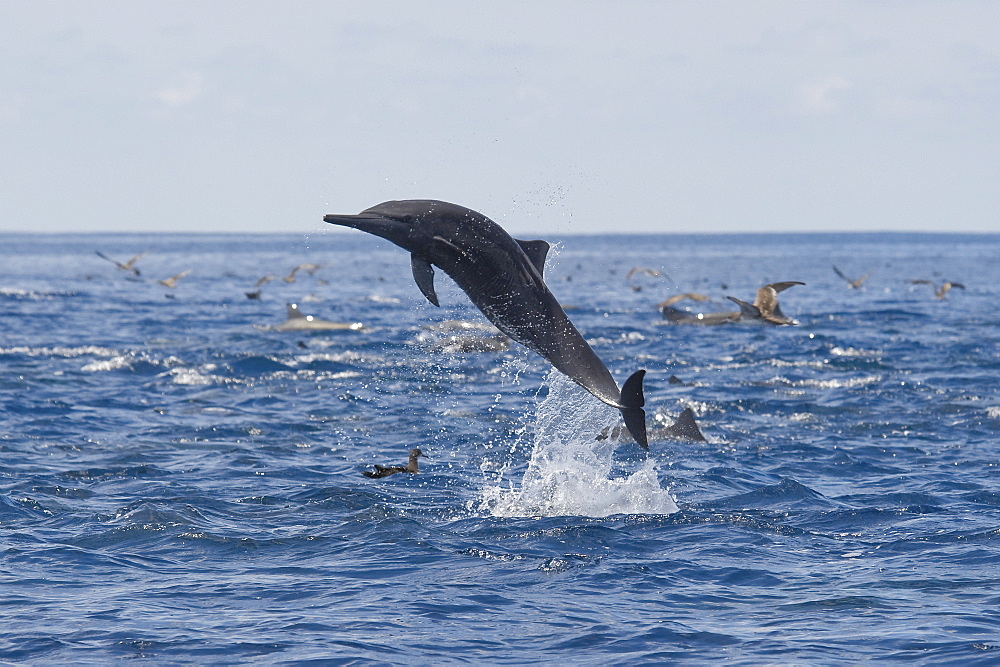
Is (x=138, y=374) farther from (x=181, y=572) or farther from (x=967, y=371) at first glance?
(x=967, y=371)

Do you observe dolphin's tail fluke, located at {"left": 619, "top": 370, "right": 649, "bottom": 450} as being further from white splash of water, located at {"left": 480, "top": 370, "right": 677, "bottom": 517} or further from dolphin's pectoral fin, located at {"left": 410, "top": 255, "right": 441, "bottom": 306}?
dolphin's pectoral fin, located at {"left": 410, "top": 255, "right": 441, "bottom": 306}

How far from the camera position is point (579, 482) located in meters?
13.5

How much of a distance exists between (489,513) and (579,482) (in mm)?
1288

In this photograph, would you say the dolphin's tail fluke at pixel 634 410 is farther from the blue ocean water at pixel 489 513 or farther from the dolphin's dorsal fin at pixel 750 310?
the dolphin's dorsal fin at pixel 750 310

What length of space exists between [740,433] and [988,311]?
25.9 meters

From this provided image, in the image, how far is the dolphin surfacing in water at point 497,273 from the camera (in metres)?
9.76

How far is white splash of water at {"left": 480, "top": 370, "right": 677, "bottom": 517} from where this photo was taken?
1277cm

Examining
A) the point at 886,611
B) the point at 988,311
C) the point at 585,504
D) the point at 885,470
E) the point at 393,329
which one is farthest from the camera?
the point at 988,311

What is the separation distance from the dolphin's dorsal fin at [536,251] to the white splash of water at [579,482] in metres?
1.55

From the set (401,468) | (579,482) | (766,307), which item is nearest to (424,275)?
(401,468)

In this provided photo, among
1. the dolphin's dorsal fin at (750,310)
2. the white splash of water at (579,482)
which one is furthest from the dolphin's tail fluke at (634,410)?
the dolphin's dorsal fin at (750,310)

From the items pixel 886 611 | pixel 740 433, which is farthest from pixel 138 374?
pixel 886 611

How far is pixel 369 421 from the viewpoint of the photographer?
19.1m

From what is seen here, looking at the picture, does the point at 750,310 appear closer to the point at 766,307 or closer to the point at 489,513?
the point at 766,307
